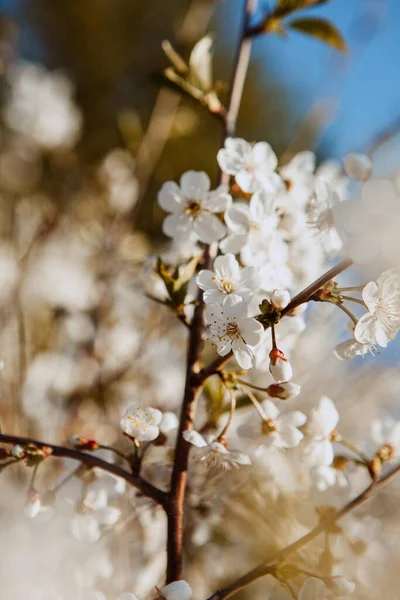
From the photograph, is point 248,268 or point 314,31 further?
point 314,31

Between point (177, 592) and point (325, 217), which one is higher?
point (325, 217)

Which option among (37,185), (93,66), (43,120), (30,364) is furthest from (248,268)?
(93,66)

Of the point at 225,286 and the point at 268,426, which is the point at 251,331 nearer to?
the point at 225,286

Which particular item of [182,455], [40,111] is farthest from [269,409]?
[40,111]

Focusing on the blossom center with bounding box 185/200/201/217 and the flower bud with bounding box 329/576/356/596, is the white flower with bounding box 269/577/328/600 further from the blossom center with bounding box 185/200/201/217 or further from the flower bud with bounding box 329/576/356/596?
the blossom center with bounding box 185/200/201/217

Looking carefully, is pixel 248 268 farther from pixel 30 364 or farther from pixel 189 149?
pixel 189 149

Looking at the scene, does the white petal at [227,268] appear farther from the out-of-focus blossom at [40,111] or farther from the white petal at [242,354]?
the out-of-focus blossom at [40,111]

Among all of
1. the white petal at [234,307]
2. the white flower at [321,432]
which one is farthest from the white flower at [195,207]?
the white flower at [321,432]

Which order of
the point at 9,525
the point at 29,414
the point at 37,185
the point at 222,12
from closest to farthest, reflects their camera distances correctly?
1. the point at 9,525
2. the point at 29,414
3. the point at 37,185
4. the point at 222,12
